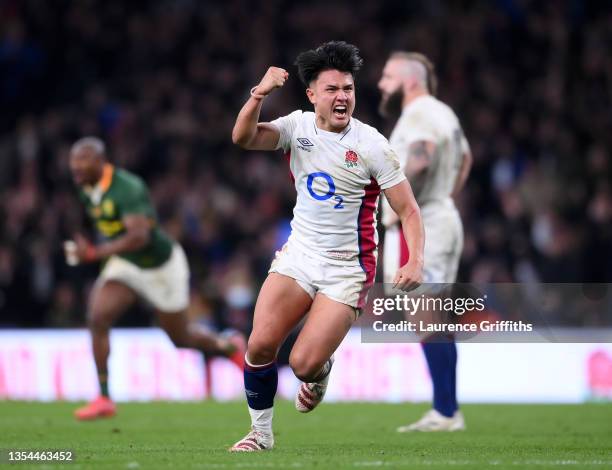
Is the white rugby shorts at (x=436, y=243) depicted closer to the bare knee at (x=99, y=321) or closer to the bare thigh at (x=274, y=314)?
the bare thigh at (x=274, y=314)

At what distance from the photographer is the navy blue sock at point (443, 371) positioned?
9.69 meters

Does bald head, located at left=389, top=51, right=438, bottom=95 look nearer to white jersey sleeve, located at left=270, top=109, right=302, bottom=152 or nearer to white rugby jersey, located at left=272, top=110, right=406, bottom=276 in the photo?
white rugby jersey, located at left=272, top=110, right=406, bottom=276

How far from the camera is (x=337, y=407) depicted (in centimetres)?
1332

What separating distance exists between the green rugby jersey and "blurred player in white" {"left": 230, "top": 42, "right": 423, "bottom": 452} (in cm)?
412

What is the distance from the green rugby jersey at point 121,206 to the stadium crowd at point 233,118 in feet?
15.4

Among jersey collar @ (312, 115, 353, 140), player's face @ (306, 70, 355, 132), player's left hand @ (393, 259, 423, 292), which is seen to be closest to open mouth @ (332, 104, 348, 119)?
player's face @ (306, 70, 355, 132)

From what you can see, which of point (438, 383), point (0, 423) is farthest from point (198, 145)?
point (438, 383)

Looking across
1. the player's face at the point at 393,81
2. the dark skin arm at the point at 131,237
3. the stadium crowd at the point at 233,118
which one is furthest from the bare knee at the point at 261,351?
the stadium crowd at the point at 233,118

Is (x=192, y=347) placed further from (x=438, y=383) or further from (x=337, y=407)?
(x=438, y=383)

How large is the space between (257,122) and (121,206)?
4.42 meters

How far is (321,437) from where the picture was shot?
952 cm

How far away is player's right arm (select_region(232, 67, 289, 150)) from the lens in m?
7.27

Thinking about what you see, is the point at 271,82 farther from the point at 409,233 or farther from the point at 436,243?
the point at 436,243

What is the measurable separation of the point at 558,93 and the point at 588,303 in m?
7.24
